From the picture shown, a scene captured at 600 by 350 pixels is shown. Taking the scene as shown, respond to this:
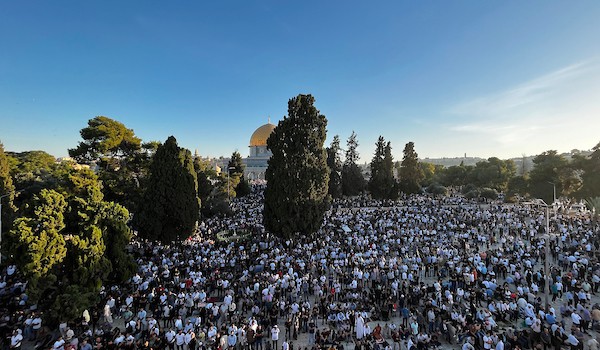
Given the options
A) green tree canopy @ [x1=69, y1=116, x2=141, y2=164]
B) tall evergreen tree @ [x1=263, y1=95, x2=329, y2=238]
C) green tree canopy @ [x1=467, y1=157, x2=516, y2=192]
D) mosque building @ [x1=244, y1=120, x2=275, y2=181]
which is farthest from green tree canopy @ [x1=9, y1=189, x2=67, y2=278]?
mosque building @ [x1=244, y1=120, x2=275, y2=181]

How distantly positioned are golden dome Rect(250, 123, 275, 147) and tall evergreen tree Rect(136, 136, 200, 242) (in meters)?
55.7

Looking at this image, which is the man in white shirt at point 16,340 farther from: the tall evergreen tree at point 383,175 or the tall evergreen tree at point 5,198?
the tall evergreen tree at point 383,175

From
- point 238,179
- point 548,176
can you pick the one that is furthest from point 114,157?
point 548,176

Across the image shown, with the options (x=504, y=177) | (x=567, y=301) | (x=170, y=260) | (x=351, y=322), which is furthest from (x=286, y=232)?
(x=504, y=177)

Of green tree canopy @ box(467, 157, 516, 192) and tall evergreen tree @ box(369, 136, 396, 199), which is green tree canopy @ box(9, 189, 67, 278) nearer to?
tall evergreen tree @ box(369, 136, 396, 199)

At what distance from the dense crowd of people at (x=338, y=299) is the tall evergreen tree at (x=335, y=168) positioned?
58.7 ft

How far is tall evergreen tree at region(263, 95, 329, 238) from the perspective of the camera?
2061 centimetres

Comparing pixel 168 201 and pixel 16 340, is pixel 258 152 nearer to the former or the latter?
pixel 168 201

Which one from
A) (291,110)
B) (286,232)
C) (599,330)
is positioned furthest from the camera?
(291,110)

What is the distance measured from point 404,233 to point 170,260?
1538 centimetres

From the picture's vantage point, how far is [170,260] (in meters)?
16.3

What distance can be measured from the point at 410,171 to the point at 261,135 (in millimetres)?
41606

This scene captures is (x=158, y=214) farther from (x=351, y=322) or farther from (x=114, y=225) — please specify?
(x=351, y=322)

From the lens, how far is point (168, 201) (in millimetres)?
19312
